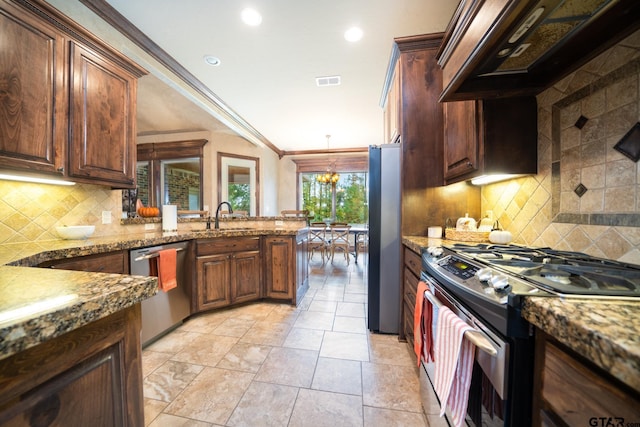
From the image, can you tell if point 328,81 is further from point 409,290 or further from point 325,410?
point 325,410

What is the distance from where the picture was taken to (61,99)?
1527 mm

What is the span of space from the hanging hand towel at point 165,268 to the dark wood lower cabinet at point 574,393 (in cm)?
229

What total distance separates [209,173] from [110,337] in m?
4.94

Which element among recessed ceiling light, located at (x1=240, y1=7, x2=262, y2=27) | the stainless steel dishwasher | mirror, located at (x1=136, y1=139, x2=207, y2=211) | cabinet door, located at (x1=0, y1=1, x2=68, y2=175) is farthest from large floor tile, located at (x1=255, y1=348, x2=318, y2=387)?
mirror, located at (x1=136, y1=139, x2=207, y2=211)

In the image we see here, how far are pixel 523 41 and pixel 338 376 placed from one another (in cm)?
208

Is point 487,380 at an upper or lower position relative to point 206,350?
upper

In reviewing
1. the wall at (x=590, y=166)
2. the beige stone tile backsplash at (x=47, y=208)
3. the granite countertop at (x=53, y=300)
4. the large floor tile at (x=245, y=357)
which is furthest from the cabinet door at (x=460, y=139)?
the beige stone tile backsplash at (x=47, y=208)

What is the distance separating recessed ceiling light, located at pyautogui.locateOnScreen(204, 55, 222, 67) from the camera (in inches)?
101

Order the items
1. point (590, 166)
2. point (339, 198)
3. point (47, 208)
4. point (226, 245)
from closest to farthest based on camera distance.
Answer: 1. point (590, 166)
2. point (47, 208)
3. point (226, 245)
4. point (339, 198)

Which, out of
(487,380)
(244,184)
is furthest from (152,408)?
(244,184)

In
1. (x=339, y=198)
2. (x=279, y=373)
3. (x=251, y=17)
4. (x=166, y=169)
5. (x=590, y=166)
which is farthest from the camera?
(x=339, y=198)

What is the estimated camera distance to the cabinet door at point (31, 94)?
130cm

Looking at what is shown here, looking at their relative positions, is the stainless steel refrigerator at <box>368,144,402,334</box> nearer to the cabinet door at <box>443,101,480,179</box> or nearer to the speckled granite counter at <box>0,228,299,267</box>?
the cabinet door at <box>443,101,480,179</box>

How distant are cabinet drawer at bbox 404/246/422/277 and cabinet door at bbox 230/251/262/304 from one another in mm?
1625
